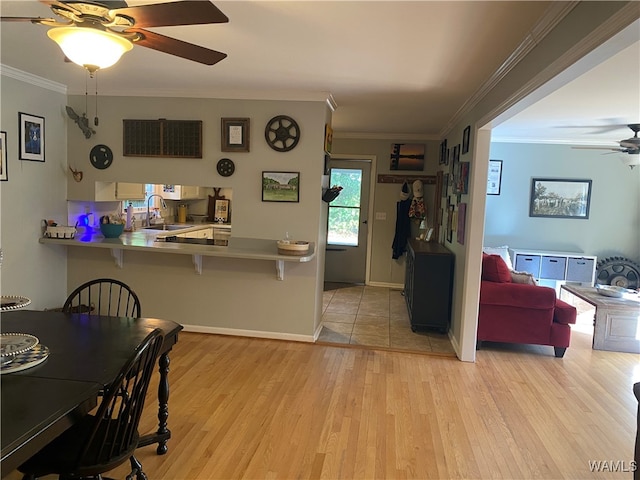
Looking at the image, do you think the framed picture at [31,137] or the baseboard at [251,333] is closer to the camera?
the framed picture at [31,137]

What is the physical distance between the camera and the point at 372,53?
292 cm

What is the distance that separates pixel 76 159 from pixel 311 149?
2315 millimetres

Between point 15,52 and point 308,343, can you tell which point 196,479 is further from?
point 15,52

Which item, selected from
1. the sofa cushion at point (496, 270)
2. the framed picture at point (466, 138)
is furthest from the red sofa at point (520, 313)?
the framed picture at point (466, 138)

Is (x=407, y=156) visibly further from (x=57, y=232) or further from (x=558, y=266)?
(x=57, y=232)

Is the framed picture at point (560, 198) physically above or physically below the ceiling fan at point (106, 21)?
below

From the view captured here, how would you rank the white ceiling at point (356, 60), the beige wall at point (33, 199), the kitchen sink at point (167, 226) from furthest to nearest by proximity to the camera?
1. the kitchen sink at point (167, 226)
2. the beige wall at point (33, 199)
3. the white ceiling at point (356, 60)

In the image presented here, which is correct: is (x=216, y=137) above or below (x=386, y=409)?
above

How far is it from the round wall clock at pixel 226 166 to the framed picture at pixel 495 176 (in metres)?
4.54

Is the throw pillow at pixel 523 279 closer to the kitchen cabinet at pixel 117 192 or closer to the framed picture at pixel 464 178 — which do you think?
the framed picture at pixel 464 178

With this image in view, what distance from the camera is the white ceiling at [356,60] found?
7.60 feet

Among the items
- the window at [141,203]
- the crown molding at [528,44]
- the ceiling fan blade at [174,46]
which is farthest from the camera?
the window at [141,203]

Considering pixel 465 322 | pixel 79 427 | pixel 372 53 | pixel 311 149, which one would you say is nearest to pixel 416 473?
pixel 79 427

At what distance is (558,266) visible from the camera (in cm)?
691
